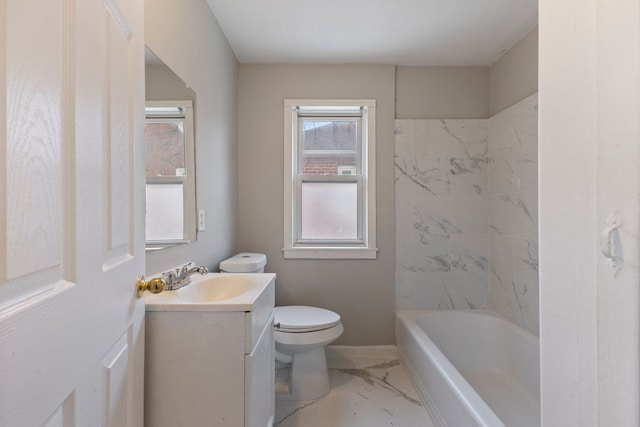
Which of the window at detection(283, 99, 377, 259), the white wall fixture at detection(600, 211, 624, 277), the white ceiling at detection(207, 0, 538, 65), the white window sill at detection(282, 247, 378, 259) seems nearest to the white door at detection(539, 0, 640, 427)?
the white wall fixture at detection(600, 211, 624, 277)

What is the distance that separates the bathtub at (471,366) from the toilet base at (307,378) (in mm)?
621

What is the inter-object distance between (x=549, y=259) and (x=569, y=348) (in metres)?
0.17

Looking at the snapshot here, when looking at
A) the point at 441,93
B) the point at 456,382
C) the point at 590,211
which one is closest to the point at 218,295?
the point at 456,382

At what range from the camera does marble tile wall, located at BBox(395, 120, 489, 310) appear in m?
2.49

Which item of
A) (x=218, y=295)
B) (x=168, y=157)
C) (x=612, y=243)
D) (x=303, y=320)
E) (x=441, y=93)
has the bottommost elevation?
(x=303, y=320)

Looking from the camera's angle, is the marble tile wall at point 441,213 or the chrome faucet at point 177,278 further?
the marble tile wall at point 441,213

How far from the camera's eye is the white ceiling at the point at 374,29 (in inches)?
71.5

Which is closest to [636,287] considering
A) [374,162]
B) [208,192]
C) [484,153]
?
[208,192]

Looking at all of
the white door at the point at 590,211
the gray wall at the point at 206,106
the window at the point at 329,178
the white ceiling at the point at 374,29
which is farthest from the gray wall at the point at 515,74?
the gray wall at the point at 206,106

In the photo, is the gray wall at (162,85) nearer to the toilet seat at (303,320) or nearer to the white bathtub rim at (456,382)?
the toilet seat at (303,320)

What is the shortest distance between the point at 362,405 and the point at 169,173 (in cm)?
168

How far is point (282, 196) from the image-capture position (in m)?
2.49

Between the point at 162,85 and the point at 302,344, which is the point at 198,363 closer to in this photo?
the point at 302,344

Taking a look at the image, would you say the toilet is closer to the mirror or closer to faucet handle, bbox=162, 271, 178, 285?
the mirror
